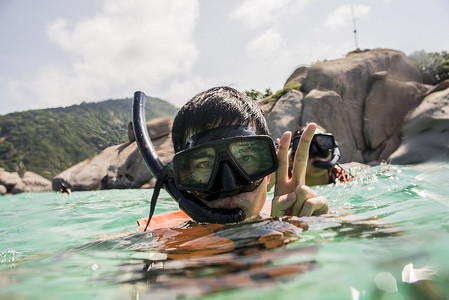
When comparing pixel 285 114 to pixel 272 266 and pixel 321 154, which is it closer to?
pixel 321 154

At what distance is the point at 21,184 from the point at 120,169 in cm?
879

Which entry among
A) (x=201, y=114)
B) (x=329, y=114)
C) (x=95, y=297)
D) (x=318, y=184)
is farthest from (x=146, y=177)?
(x=95, y=297)

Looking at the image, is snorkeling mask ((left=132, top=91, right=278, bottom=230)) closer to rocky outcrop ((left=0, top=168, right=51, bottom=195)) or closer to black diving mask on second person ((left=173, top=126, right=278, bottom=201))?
black diving mask on second person ((left=173, top=126, right=278, bottom=201))

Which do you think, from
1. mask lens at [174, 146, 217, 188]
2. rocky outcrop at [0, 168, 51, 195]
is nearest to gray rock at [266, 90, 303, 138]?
mask lens at [174, 146, 217, 188]

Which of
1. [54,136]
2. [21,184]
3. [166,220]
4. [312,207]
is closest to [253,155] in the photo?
[312,207]

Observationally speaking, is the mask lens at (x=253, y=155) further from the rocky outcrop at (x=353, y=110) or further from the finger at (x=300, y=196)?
the rocky outcrop at (x=353, y=110)

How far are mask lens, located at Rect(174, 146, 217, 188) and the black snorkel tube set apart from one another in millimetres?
104

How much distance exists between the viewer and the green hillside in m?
48.2

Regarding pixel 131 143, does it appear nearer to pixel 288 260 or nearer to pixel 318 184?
pixel 318 184

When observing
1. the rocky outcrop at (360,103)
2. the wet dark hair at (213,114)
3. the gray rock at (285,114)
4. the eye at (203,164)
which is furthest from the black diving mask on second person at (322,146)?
the rocky outcrop at (360,103)

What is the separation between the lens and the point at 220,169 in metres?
1.72

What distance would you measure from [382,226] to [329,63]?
15378 millimetres

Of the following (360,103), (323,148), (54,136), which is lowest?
(323,148)

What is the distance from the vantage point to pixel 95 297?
782 mm
